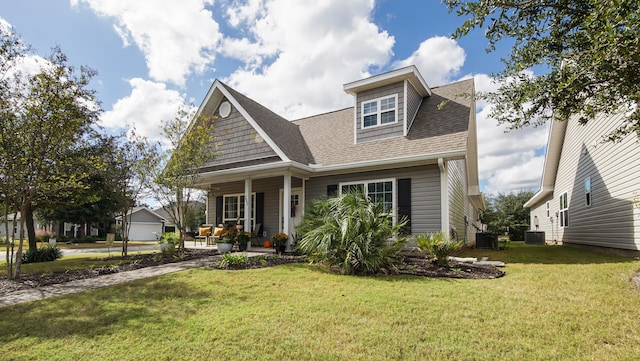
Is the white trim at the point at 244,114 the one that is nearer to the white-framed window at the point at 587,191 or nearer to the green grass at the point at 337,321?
the green grass at the point at 337,321

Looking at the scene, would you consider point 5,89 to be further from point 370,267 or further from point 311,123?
point 311,123

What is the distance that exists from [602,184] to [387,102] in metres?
7.42

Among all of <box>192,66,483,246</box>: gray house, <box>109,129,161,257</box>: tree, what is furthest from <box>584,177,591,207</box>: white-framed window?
<box>109,129,161,257</box>: tree

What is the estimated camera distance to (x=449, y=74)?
44.9 feet

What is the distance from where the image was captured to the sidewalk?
5.42m

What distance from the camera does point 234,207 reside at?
13898 millimetres

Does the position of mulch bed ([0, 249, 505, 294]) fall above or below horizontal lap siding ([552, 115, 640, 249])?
below

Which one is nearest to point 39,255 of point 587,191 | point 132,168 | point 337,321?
point 132,168

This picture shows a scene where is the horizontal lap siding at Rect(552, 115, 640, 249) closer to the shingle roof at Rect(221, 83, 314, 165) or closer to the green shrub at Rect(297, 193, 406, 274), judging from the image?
the green shrub at Rect(297, 193, 406, 274)

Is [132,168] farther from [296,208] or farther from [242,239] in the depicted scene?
[296,208]

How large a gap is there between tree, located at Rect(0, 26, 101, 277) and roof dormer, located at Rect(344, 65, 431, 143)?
7.98 metres

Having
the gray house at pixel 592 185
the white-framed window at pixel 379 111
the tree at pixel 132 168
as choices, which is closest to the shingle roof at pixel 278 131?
the white-framed window at pixel 379 111

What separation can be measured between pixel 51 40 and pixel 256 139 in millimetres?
5848

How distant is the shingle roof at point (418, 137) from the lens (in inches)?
384
